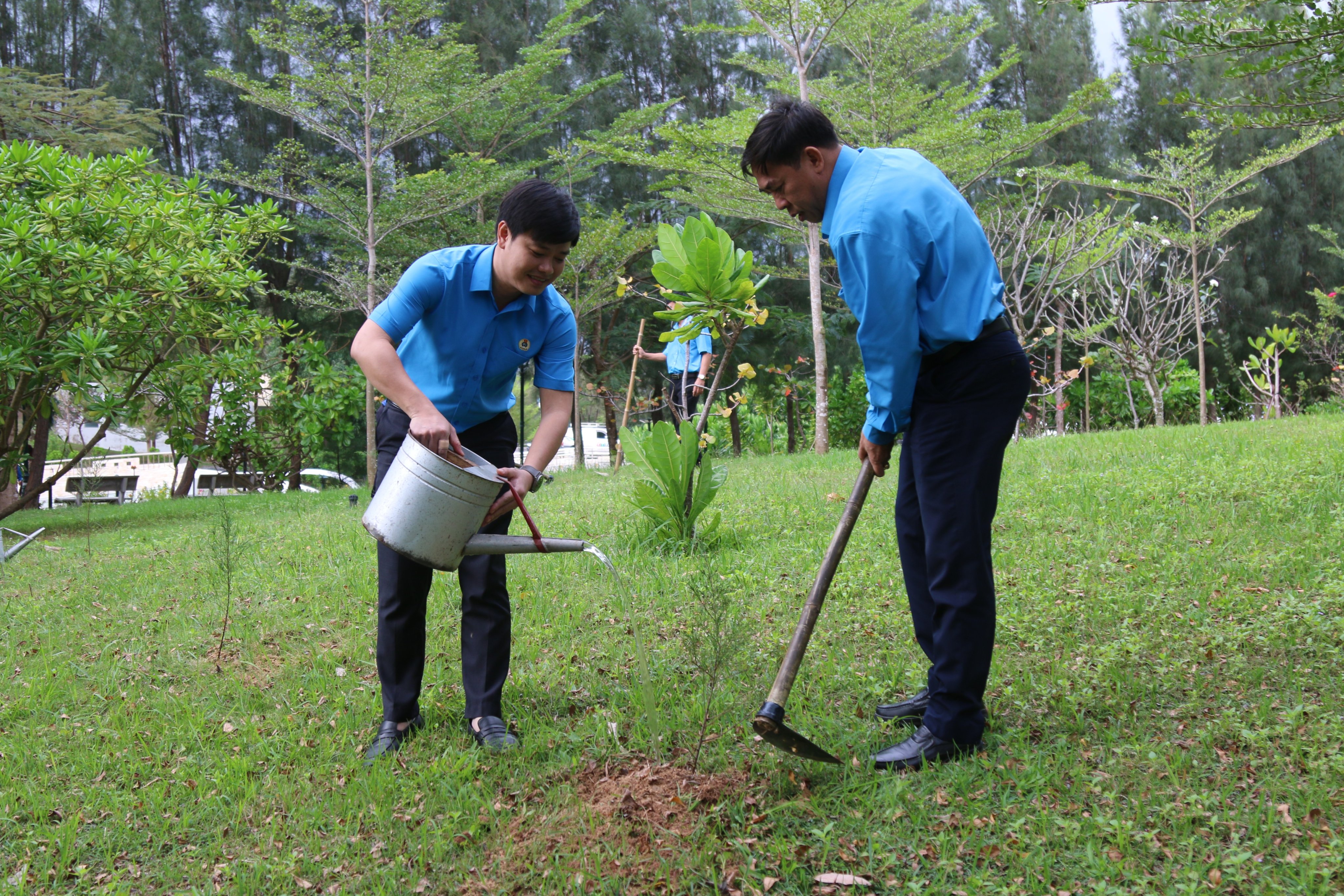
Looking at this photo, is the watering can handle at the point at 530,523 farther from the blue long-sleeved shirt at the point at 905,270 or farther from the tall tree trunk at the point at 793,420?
the tall tree trunk at the point at 793,420

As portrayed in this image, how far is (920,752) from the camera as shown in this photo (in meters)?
2.48

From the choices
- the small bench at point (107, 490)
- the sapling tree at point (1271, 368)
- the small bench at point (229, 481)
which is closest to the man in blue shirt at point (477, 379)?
the small bench at point (229, 481)

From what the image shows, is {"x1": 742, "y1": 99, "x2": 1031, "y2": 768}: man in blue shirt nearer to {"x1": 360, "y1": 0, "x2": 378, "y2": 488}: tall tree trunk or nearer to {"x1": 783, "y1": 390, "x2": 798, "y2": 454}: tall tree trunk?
{"x1": 360, "y1": 0, "x2": 378, "y2": 488}: tall tree trunk

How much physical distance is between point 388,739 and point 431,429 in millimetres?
1026

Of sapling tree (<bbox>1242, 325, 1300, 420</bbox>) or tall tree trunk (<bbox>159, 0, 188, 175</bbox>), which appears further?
tall tree trunk (<bbox>159, 0, 188, 175</bbox>)

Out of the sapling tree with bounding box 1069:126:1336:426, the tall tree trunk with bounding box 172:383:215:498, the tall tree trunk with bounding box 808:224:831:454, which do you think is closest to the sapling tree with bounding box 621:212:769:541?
the tall tree trunk with bounding box 808:224:831:454

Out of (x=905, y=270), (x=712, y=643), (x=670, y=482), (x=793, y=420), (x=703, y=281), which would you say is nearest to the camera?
(x=905, y=270)

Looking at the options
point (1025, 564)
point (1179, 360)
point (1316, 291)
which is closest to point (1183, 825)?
point (1025, 564)

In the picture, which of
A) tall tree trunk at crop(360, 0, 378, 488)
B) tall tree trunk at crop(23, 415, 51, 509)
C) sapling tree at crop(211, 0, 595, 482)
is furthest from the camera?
sapling tree at crop(211, 0, 595, 482)

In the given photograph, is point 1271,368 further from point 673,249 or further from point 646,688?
point 646,688

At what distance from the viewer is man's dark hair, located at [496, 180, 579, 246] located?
2.54m

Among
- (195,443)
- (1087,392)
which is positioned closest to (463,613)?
(195,443)

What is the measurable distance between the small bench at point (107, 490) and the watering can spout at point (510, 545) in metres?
10.9

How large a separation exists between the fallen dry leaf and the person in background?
12.3 ft
